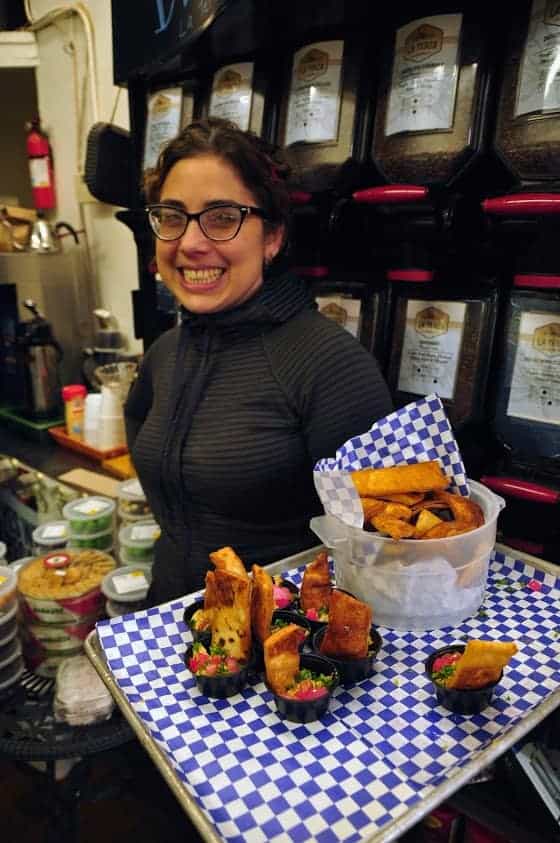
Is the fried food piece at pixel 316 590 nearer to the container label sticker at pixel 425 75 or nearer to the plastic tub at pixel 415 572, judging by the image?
the plastic tub at pixel 415 572

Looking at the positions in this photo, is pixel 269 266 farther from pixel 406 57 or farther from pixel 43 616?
pixel 43 616

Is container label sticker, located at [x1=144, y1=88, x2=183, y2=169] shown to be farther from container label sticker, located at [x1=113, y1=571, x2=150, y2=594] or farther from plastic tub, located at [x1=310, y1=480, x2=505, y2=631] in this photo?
plastic tub, located at [x1=310, y1=480, x2=505, y2=631]

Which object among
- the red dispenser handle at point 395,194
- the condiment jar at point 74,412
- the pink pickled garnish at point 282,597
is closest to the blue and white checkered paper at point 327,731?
the pink pickled garnish at point 282,597

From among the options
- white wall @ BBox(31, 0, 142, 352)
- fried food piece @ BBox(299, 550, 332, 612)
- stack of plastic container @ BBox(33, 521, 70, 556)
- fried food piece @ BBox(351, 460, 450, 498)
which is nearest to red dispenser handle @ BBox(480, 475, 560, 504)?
fried food piece @ BBox(351, 460, 450, 498)

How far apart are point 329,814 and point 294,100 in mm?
1360

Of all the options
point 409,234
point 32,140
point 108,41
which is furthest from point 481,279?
point 32,140

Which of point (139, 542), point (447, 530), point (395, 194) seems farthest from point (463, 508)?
point (139, 542)

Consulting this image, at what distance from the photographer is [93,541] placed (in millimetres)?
2127

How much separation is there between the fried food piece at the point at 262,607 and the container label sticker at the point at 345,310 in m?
0.72

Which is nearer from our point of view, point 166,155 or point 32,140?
point 166,155

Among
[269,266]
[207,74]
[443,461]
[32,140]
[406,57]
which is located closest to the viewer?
[443,461]

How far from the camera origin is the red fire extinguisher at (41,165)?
11.2ft

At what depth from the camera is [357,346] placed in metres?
1.26

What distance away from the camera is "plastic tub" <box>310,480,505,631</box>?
0.90 meters
